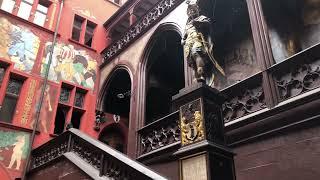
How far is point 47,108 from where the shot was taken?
10586mm

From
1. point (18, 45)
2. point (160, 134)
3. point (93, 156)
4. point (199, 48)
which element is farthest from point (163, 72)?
point (199, 48)

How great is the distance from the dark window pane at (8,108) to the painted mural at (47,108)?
2.06ft

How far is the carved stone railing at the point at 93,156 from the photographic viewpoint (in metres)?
4.65

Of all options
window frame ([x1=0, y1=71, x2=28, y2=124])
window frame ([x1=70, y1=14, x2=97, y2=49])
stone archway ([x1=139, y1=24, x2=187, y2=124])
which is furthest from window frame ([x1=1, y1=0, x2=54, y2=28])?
stone archway ([x1=139, y1=24, x2=187, y2=124])

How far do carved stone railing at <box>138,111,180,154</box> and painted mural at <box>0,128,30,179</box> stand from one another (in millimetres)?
3541

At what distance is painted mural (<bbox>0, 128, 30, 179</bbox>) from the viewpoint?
9.04m

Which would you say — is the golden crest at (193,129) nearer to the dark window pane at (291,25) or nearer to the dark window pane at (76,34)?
the dark window pane at (291,25)

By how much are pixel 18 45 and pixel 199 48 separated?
8535 millimetres

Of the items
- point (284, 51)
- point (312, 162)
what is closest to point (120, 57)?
point (284, 51)

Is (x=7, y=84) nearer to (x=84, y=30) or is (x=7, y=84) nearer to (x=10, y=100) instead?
(x=10, y=100)

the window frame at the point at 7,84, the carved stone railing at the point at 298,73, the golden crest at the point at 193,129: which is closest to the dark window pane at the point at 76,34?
the window frame at the point at 7,84

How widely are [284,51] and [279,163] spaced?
3386 mm

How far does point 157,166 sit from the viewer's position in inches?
297

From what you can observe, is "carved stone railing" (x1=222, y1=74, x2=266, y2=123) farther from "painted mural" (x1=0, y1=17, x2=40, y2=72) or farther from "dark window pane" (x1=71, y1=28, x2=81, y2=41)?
"dark window pane" (x1=71, y1=28, x2=81, y2=41)
